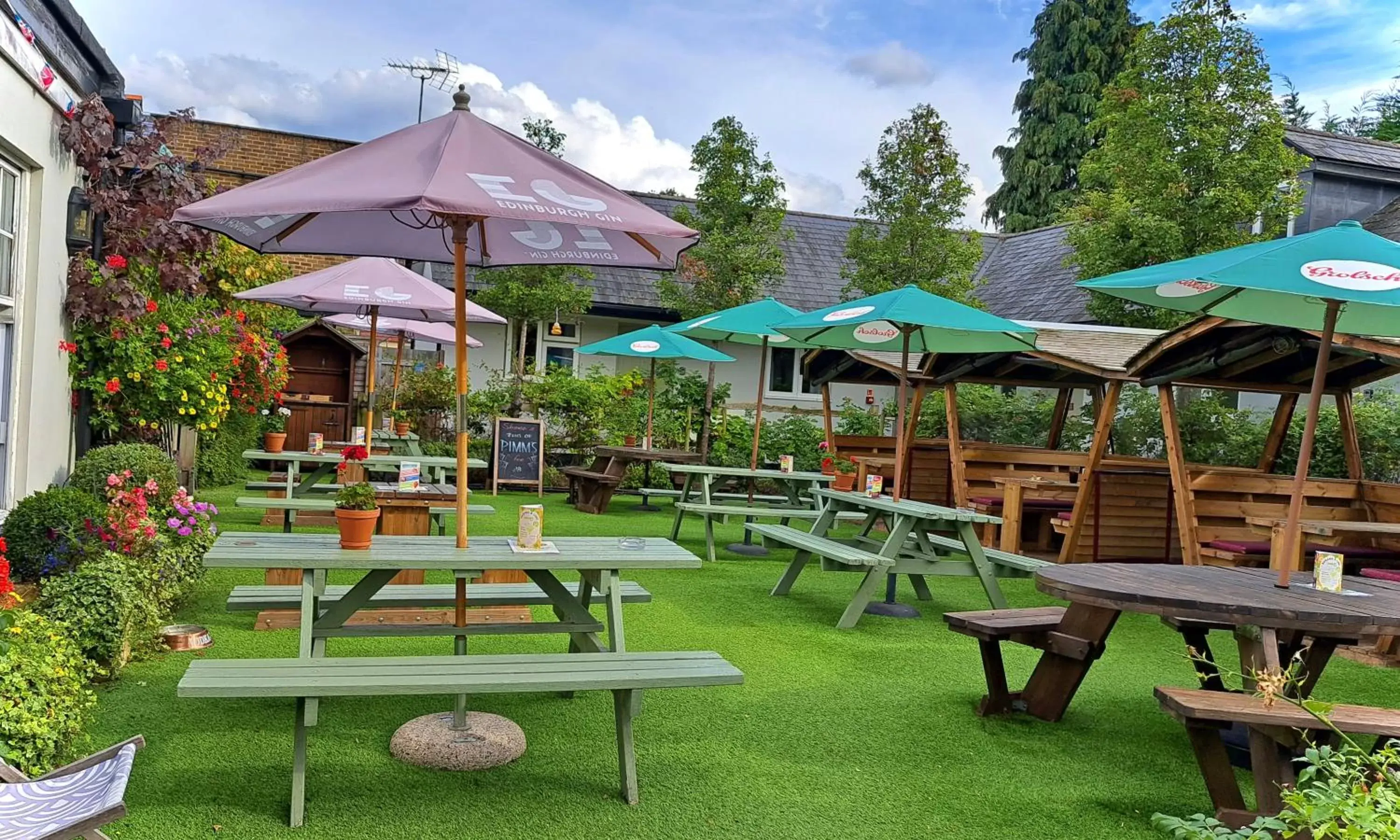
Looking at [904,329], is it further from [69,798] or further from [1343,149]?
[1343,149]

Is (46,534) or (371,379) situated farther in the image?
(371,379)

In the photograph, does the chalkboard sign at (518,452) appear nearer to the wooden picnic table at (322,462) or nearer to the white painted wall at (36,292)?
the wooden picnic table at (322,462)

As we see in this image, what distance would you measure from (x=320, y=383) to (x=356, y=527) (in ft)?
38.5

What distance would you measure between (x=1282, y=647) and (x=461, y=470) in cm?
363

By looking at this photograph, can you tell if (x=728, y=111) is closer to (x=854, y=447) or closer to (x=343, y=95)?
(x=854, y=447)

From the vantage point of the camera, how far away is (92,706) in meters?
3.79

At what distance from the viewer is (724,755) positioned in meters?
4.05

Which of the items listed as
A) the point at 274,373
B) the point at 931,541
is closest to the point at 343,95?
the point at 274,373

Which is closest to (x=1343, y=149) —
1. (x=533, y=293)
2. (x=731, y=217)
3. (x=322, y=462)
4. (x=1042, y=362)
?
(x=1042, y=362)

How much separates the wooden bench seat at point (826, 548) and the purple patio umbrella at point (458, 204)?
2848 mm

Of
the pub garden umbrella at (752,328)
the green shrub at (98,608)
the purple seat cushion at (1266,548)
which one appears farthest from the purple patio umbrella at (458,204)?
the purple seat cushion at (1266,548)

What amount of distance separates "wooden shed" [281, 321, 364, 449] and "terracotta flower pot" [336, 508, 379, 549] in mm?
11165

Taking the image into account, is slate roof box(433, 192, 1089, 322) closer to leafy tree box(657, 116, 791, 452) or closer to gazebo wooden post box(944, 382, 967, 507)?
leafy tree box(657, 116, 791, 452)

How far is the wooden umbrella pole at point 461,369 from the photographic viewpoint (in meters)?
3.85
